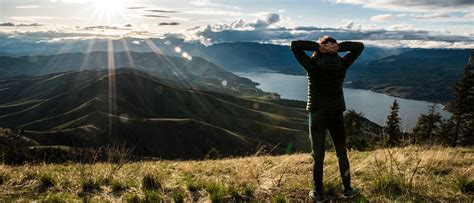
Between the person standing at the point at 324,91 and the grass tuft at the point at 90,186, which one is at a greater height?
the person standing at the point at 324,91

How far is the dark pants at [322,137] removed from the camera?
22.3 feet

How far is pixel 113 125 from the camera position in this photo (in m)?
120

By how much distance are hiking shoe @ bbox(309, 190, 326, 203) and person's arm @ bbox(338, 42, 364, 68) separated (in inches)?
93.3

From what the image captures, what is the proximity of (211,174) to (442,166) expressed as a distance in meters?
5.78

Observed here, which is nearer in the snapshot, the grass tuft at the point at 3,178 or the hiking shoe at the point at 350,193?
the hiking shoe at the point at 350,193

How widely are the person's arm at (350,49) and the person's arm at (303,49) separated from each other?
55 cm

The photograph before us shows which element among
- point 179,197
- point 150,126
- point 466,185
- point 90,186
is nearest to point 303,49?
point 179,197

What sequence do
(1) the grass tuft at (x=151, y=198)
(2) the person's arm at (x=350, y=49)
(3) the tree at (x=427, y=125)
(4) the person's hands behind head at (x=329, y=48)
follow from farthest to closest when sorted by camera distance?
(3) the tree at (x=427, y=125), (2) the person's arm at (x=350, y=49), (1) the grass tuft at (x=151, y=198), (4) the person's hands behind head at (x=329, y=48)

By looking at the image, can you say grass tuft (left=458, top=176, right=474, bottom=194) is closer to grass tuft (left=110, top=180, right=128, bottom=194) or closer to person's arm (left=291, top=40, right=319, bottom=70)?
person's arm (left=291, top=40, right=319, bottom=70)

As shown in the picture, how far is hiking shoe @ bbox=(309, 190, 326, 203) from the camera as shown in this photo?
6531 millimetres

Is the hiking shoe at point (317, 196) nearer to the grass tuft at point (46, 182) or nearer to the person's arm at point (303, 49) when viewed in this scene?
the person's arm at point (303, 49)

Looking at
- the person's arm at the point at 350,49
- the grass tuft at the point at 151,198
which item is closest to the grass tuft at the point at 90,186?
the grass tuft at the point at 151,198

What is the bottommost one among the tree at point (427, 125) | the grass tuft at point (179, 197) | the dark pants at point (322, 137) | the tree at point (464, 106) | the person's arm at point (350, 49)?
the tree at point (427, 125)

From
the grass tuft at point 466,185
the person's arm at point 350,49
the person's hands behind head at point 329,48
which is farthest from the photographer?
the grass tuft at point 466,185
